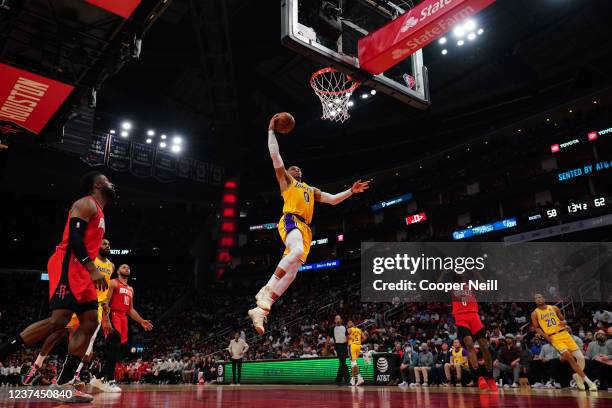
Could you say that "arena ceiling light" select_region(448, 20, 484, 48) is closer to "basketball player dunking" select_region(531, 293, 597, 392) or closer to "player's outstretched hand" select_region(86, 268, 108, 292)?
"basketball player dunking" select_region(531, 293, 597, 392)

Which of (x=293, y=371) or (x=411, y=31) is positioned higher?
(x=411, y=31)

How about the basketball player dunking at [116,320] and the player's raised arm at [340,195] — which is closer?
the player's raised arm at [340,195]

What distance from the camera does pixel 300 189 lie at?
5645 millimetres

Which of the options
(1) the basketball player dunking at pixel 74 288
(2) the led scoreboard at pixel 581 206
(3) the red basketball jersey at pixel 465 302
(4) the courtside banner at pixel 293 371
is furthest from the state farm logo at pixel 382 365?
(2) the led scoreboard at pixel 581 206

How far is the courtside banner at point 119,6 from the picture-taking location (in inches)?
326

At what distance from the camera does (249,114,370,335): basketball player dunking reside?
528 cm

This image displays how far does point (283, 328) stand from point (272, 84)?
16580 millimetres

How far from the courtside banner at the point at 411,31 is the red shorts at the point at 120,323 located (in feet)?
20.1

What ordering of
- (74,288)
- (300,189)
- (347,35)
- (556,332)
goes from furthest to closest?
(347,35)
(556,332)
(300,189)
(74,288)

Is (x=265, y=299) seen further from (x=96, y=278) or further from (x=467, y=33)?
(x=467, y=33)

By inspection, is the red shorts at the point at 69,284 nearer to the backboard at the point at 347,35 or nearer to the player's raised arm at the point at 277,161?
the player's raised arm at the point at 277,161

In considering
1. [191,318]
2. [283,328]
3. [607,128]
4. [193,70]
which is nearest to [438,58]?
[607,128]

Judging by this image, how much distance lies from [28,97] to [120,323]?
585 centimetres

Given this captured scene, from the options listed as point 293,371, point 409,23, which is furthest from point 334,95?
point 293,371
